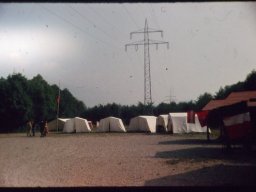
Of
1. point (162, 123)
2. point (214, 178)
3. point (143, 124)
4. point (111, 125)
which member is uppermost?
point (162, 123)

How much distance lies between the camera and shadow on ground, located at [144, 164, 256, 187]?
873 centimetres

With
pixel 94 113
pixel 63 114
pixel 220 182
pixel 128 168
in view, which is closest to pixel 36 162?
pixel 128 168

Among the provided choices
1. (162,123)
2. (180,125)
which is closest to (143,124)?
(162,123)

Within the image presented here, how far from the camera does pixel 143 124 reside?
4181cm

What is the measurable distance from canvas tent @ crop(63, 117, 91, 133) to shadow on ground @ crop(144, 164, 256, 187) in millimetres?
31363

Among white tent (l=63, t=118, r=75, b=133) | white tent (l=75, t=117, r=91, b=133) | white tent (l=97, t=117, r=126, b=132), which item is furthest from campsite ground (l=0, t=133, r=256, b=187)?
white tent (l=63, t=118, r=75, b=133)

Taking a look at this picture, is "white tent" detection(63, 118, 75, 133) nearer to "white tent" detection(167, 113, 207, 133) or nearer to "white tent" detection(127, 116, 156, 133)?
"white tent" detection(127, 116, 156, 133)

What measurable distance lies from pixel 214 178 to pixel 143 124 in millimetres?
32439

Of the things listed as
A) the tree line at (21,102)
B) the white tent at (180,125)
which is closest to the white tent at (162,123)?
the white tent at (180,125)

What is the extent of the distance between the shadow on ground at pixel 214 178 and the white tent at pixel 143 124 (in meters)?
30.0

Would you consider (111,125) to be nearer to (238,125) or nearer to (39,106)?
(238,125)

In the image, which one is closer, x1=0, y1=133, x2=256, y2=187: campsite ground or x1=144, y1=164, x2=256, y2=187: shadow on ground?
x1=144, y1=164, x2=256, y2=187: shadow on ground

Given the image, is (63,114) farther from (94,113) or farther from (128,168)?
(128,168)

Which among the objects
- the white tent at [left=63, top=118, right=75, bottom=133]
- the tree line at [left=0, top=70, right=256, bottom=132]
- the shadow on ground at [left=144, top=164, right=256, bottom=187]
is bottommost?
the shadow on ground at [left=144, top=164, right=256, bottom=187]
